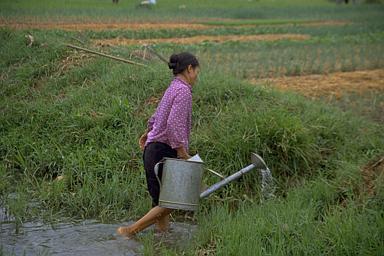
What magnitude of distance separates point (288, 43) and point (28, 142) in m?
12.1

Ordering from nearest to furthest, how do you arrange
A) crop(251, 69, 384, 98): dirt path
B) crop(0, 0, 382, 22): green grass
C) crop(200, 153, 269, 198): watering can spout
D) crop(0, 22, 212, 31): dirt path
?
crop(200, 153, 269, 198): watering can spout, crop(251, 69, 384, 98): dirt path, crop(0, 22, 212, 31): dirt path, crop(0, 0, 382, 22): green grass

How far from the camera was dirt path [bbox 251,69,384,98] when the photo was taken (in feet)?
33.4

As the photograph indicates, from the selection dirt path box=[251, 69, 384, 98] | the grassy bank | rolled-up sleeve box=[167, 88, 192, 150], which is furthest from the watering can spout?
dirt path box=[251, 69, 384, 98]

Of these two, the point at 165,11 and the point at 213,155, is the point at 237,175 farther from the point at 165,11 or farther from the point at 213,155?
the point at 165,11

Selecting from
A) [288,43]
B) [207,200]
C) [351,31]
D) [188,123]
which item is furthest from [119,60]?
[351,31]

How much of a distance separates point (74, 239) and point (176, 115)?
1430 millimetres

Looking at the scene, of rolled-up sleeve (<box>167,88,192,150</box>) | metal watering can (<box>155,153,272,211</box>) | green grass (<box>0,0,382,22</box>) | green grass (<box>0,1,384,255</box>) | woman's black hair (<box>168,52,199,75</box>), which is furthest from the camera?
green grass (<box>0,0,382,22</box>)

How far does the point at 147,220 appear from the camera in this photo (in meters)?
5.48

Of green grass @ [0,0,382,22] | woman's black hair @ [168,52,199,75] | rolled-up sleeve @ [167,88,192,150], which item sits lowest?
green grass @ [0,0,382,22]

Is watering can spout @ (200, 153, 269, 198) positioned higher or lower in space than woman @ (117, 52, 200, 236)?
lower

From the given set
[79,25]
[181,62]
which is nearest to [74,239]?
[181,62]

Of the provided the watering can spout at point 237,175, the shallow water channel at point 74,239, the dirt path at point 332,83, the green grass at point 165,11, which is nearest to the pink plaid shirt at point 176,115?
the watering can spout at point 237,175

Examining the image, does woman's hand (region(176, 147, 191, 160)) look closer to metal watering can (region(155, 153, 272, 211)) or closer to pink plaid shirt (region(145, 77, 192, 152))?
pink plaid shirt (region(145, 77, 192, 152))

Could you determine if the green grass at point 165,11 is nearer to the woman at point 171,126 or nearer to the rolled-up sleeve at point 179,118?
the woman at point 171,126
